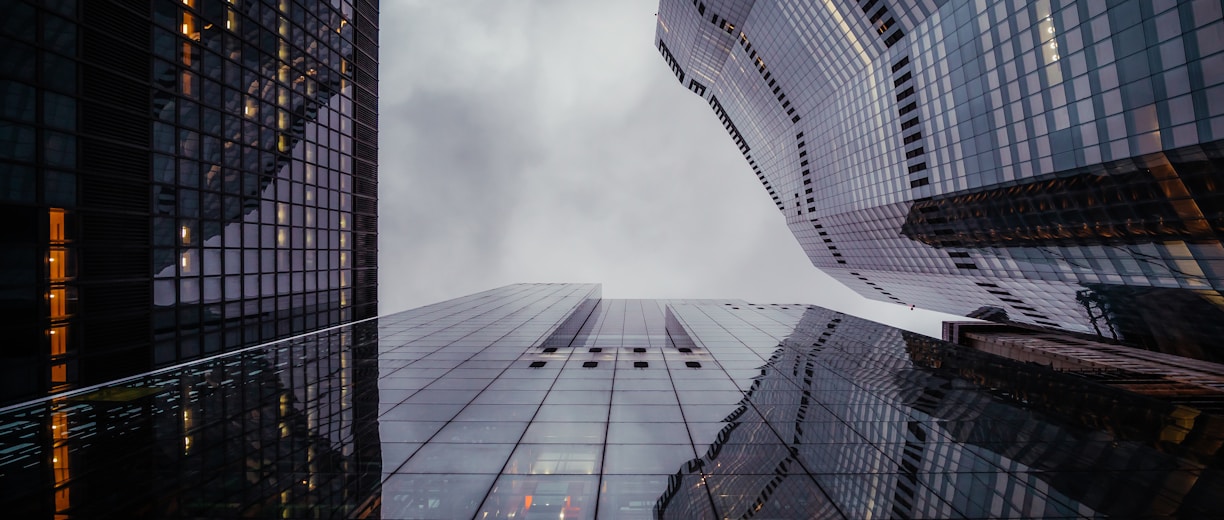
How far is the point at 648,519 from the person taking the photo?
10.1 m

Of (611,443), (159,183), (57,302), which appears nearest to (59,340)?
(57,302)

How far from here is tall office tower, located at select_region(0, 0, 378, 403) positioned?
18609 mm

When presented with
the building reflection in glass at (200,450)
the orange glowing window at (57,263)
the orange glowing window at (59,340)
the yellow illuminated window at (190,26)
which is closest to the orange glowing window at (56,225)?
the orange glowing window at (57,263)

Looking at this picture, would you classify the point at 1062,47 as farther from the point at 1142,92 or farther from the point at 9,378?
the point at 9,378

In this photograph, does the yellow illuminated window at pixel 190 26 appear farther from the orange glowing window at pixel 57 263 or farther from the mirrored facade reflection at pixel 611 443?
the mirrored facade reflection at pixel 611 443

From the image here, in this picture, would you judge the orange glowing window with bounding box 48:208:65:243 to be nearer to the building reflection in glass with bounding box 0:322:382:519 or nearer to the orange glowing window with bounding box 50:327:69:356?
the orange glowing window with bounding box 50:327:69:356

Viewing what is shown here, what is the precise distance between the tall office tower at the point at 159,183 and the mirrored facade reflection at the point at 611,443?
3.85m

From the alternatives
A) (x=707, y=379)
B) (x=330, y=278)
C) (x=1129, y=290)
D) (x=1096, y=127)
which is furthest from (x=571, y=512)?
(x=1129, y=290)

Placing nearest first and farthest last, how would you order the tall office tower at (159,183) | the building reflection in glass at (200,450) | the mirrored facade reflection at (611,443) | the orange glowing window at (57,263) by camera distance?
the building reflection in glass at (200,450)
the mirrored facade reflection at (611,443)
the tall office tower at (159,183)
the orange glowing window at (57,263)

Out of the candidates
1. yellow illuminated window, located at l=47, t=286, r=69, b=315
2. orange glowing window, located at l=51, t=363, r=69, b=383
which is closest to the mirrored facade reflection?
orange glowing window, located at l=51, t=363, r=69, b=383

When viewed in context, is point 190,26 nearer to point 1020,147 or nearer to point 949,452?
point 949,452

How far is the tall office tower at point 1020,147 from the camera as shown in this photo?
34.7 m

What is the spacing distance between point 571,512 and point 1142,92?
52045 mm

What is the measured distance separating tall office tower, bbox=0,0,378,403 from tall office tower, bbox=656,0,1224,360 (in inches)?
2473
